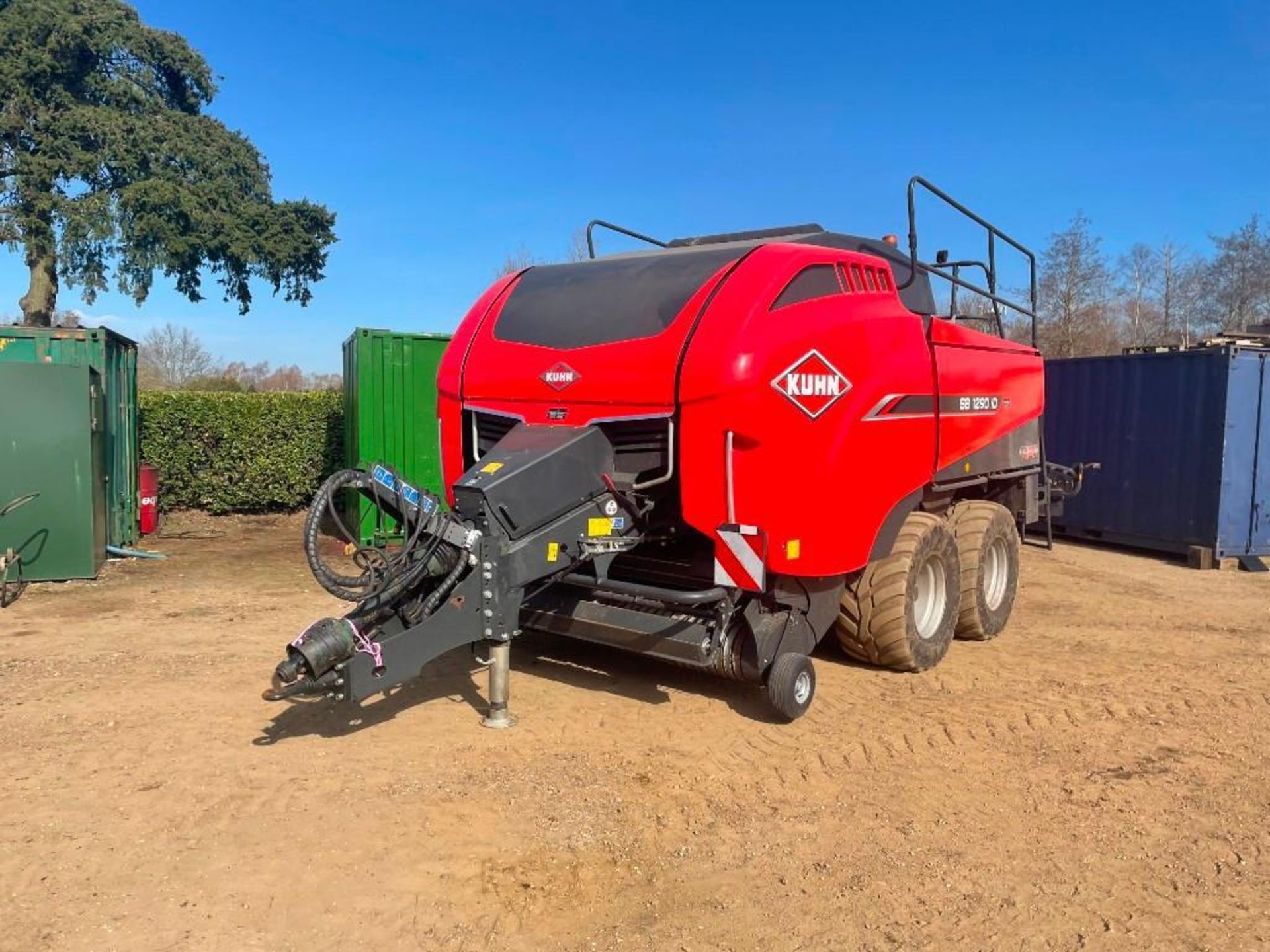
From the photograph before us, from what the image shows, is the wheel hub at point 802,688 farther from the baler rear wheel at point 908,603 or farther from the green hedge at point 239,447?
the green hedge at point 239,447

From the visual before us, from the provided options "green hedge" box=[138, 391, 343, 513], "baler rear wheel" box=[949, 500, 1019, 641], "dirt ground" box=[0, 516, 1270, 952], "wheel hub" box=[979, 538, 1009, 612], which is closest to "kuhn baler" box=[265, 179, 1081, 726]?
"dirt ground" box=[0, 516, 1270, 952]

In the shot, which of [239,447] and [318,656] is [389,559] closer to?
[318,656]

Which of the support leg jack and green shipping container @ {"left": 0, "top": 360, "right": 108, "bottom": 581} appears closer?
the support leg jack

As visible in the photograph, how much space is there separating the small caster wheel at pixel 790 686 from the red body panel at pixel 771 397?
1.73 ft

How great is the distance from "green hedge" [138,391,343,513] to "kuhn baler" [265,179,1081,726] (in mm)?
8117

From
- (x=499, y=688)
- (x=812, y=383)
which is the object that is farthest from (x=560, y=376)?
(x=499, y=688)

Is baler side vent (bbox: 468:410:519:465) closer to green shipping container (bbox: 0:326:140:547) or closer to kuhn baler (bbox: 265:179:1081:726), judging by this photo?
kuhn baler (bbox: 265:179:1081:726)

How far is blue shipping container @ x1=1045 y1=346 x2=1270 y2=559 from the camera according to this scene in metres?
10.9

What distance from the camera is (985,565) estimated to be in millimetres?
7246

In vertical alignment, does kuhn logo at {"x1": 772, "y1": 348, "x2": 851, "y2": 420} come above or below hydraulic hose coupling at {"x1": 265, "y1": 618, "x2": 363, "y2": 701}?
above

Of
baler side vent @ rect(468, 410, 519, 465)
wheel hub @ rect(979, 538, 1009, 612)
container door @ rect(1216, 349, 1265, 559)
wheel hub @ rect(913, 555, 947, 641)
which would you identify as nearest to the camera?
baler side vent @ rect(468, 410, 519, 465)

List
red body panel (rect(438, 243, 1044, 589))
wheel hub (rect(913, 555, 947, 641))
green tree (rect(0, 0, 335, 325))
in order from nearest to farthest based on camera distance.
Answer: red body panel (rect(438, 243, 1044, 589)) < wheel hub (rect(913, 555, 947, 641)) < green tree (rect(0, 0, 335, 325))

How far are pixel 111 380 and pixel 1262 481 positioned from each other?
13162mm

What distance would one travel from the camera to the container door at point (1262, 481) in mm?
11117
